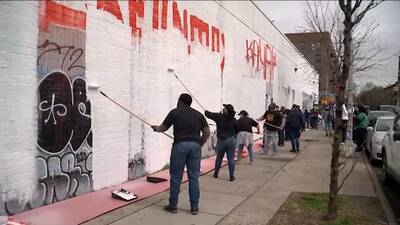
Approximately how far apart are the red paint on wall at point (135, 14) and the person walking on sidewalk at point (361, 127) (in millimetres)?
11032

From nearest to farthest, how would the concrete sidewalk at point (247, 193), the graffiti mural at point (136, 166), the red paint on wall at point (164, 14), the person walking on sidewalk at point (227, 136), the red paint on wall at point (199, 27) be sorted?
the concrete sidewalk at point (247, 193)
the graffiti mural at point (136, 166)
the person walking on sidewalk at point (227, 136)
the red paint on wall at point (164, 14)
the red paint on wall at point (199, 27)

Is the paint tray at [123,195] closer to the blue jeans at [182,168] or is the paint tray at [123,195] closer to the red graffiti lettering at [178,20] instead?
the blue jeans at [182,168]

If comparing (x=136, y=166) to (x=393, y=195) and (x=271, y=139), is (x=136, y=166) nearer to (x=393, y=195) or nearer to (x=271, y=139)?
(x=393, y=195)

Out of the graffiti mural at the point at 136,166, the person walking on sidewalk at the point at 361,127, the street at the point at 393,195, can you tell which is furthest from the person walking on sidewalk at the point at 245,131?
the person walking on sidewalk at the point at 361,127

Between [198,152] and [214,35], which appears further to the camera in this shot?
[214,35]

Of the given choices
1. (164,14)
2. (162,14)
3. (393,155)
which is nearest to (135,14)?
(162,14)

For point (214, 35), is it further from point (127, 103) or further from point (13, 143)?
point (13, 143)

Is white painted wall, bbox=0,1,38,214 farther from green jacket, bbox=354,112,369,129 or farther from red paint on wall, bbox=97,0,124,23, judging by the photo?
green jacket, bbox=354,112,369,129

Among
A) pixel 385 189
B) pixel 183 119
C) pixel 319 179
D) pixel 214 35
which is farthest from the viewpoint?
pixel 214 35

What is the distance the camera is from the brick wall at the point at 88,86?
690 centimetres

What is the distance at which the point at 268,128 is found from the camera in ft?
52.9

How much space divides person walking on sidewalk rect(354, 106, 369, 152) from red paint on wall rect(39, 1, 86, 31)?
13034 millimetres

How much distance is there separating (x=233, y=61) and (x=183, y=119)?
10987 millimetres

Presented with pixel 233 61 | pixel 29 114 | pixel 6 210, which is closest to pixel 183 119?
pixel 29 114
